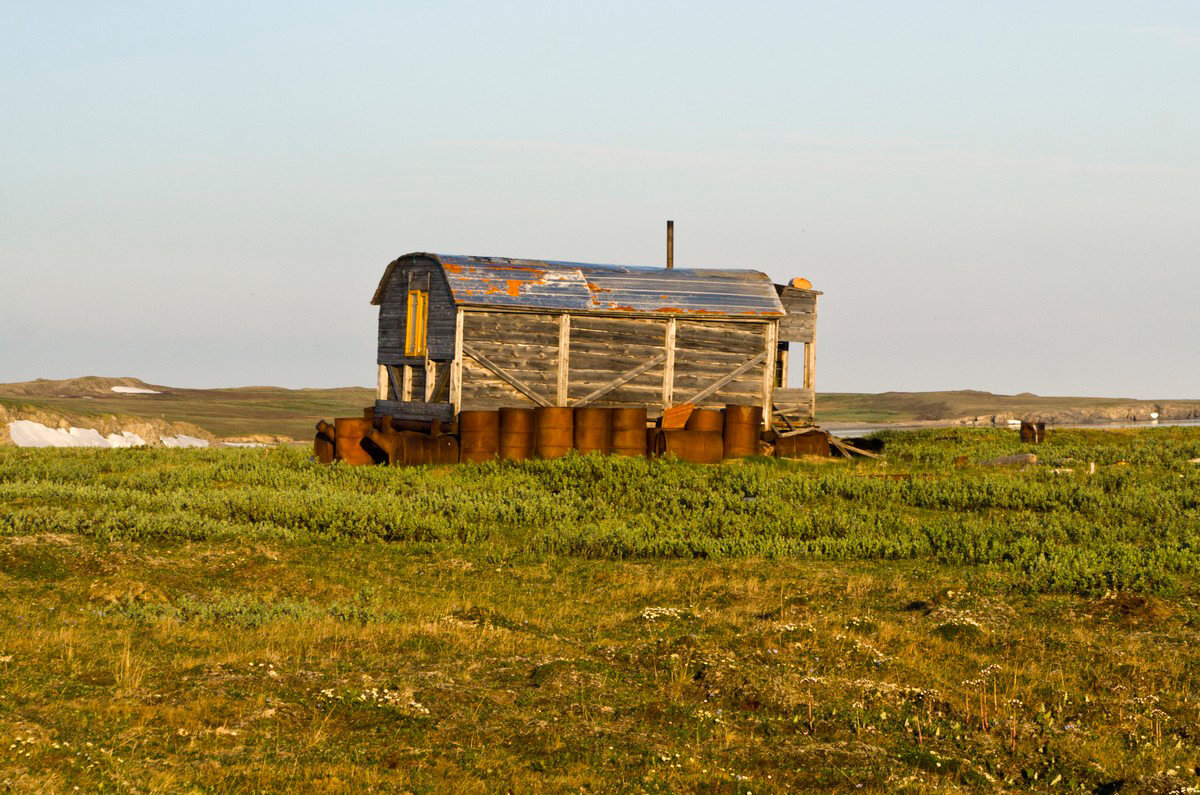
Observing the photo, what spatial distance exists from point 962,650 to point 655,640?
2.99 m

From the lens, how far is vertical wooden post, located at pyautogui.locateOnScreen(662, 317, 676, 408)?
93.0 feet

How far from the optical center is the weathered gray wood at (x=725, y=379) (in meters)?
28.6

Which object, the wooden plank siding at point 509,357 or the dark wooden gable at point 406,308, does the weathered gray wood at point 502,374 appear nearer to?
the wooden plank siding at point 509,357

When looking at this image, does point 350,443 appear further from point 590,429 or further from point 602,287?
point 602,287

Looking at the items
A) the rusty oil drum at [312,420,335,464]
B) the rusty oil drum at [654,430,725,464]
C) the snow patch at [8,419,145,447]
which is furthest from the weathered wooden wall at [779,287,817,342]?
the snow patch at [8,419,145,447]

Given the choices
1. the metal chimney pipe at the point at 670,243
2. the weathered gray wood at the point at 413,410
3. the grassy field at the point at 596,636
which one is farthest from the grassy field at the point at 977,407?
the grassy field at the point at 596,636

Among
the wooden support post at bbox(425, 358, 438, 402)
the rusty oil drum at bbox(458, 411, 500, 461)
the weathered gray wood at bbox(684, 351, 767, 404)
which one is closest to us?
the rusty oil drum at bbox(458, 411, 500, 461)

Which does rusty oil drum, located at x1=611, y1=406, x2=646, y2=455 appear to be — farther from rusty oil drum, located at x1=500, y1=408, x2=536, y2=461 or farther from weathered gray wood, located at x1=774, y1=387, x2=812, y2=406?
weathered gray wood, located at x1=774, y1=387, x2=812, y2=406

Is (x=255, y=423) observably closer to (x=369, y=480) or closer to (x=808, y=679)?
(x=369, y=480)

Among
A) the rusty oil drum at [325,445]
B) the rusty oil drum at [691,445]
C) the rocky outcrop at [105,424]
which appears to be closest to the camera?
the rusty oil drum at [325,445]

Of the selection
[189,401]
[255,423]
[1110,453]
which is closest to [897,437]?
[1110,453]

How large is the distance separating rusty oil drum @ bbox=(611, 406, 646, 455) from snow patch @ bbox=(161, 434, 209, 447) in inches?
1001

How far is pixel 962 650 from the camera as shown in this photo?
1091cm

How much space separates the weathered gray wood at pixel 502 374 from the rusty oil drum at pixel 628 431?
8.20ft
